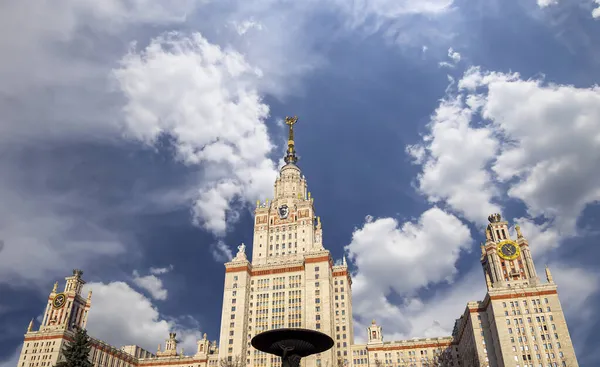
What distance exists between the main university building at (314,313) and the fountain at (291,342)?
189 ft

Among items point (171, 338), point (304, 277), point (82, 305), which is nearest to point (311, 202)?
point (304, 277)

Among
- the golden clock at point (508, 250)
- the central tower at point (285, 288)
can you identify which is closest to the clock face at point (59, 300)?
the central tower at point (285, 288)

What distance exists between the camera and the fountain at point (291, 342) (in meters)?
49.3

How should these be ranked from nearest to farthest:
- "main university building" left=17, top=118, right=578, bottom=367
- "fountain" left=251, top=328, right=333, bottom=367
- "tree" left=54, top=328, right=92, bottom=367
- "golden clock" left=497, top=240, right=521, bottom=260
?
1. "fountain" left=251, top=328, right=333, bottom=367
2. "tree" left=54, top=328, right=92, bottom=367
3. "main university building" left=17, top=118, right=578, bottom=367
4. "golden clock" left=497, top=240, right=521, bottom=260

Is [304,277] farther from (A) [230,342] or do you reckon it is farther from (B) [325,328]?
(A) [230,342]

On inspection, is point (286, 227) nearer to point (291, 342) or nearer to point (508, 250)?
point (508, 250)

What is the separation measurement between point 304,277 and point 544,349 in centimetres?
6332

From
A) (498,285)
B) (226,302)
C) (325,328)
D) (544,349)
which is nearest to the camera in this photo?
(544,349)

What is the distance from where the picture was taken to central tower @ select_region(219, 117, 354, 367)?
411ft

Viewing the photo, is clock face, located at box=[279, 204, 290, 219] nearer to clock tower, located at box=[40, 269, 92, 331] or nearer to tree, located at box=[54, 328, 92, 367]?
clock tower, located at box=[40, 269, 92, 331]

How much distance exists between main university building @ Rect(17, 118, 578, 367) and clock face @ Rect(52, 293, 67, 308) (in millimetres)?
295

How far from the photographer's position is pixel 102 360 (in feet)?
438

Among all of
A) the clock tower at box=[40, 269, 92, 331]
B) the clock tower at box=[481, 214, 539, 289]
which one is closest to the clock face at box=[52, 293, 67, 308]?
the clock tower at box=[40, 269, 92, 331]

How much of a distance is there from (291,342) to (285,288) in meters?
84.9
